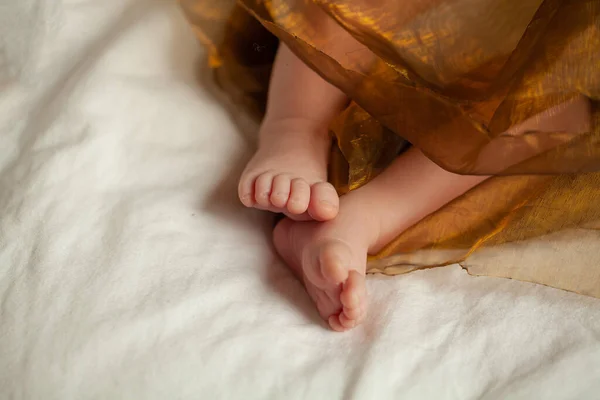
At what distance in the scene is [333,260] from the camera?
503 mm

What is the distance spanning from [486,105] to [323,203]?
0.51 ft

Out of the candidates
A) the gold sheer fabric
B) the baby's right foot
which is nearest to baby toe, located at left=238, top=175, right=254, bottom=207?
the baby's right foot

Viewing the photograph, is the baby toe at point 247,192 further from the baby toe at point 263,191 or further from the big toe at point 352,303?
the big toe at point 352,303

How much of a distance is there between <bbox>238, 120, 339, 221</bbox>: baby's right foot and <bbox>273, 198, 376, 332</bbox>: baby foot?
15 millimetres

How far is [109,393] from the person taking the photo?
0.43 m

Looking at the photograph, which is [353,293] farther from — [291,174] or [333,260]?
[291,174]

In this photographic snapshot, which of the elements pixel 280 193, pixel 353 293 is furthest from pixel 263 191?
pixel 353 293

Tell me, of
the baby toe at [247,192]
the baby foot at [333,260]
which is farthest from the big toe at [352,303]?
the baby toe at [247,192]

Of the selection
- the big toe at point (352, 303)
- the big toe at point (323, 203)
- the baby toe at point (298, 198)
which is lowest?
the big toe at point (352, 303)

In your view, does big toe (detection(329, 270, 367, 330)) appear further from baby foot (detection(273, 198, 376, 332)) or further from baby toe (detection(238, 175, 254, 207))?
baby toe (detection(238, 175, 254, 207))

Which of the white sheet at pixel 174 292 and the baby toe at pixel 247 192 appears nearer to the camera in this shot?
the white sheet at pixel 174 292

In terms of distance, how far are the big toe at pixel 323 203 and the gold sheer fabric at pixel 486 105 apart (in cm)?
7

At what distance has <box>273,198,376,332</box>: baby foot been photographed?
50 centimetres

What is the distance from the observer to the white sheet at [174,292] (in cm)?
45
